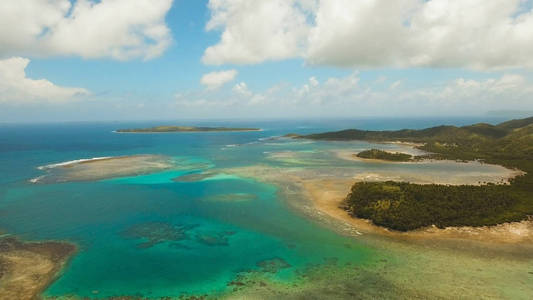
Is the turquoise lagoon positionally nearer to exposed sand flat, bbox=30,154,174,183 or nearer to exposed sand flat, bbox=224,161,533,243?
exposed sand flat, bbox=224,161,533,243

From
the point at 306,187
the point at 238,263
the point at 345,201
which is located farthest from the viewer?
the point at 306,187

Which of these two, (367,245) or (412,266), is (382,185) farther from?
(412,266)

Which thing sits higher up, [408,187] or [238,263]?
[408,187]

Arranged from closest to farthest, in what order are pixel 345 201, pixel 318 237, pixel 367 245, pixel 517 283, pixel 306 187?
pixel 517 283 → pixel 367 245 → pixel 318 237 → pixel 345 201 → pixel 306 187

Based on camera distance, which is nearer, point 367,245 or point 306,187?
point 367,245

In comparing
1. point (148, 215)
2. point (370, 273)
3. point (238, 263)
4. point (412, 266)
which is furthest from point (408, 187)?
point (148, 215)
